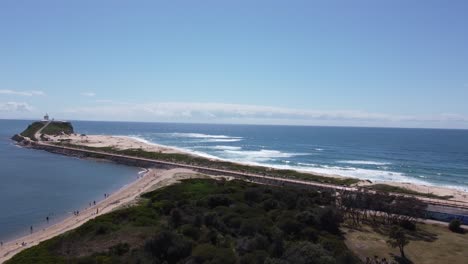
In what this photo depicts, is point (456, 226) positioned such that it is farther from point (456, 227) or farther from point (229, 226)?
point (229, 226)

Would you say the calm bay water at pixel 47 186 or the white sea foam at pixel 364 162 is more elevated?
the white sea foam at pixel 364 162

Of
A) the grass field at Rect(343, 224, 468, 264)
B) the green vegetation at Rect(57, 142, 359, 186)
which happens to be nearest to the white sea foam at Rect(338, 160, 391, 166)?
the green vegetation at Rect(57, 142, 359, 186)

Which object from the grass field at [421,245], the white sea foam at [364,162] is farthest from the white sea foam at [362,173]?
the grass field at [421,245]

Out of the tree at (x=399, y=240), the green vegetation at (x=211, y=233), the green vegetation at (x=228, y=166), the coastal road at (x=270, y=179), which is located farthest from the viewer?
the green vegetation at (x=228, y=166)

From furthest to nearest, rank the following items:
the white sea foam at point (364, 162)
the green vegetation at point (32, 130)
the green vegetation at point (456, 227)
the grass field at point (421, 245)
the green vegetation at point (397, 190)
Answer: the green vegetation at point (32, 130) → the white sea foam at point (364, 162) → the green vegetation at point (397, 190) → the green vegetation at point (456, 227) → the grass field at point (421, 245)

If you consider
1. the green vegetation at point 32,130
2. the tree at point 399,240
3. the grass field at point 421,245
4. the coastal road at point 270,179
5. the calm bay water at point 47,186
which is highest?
the green vegetation at point 32,130

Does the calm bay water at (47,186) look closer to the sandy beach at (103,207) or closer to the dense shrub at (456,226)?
the sandy beach at (103,207)

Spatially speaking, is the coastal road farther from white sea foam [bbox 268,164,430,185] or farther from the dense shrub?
white sea foam [bbox 268,164,430,185]

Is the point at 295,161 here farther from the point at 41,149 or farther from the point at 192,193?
the point at 41,149
